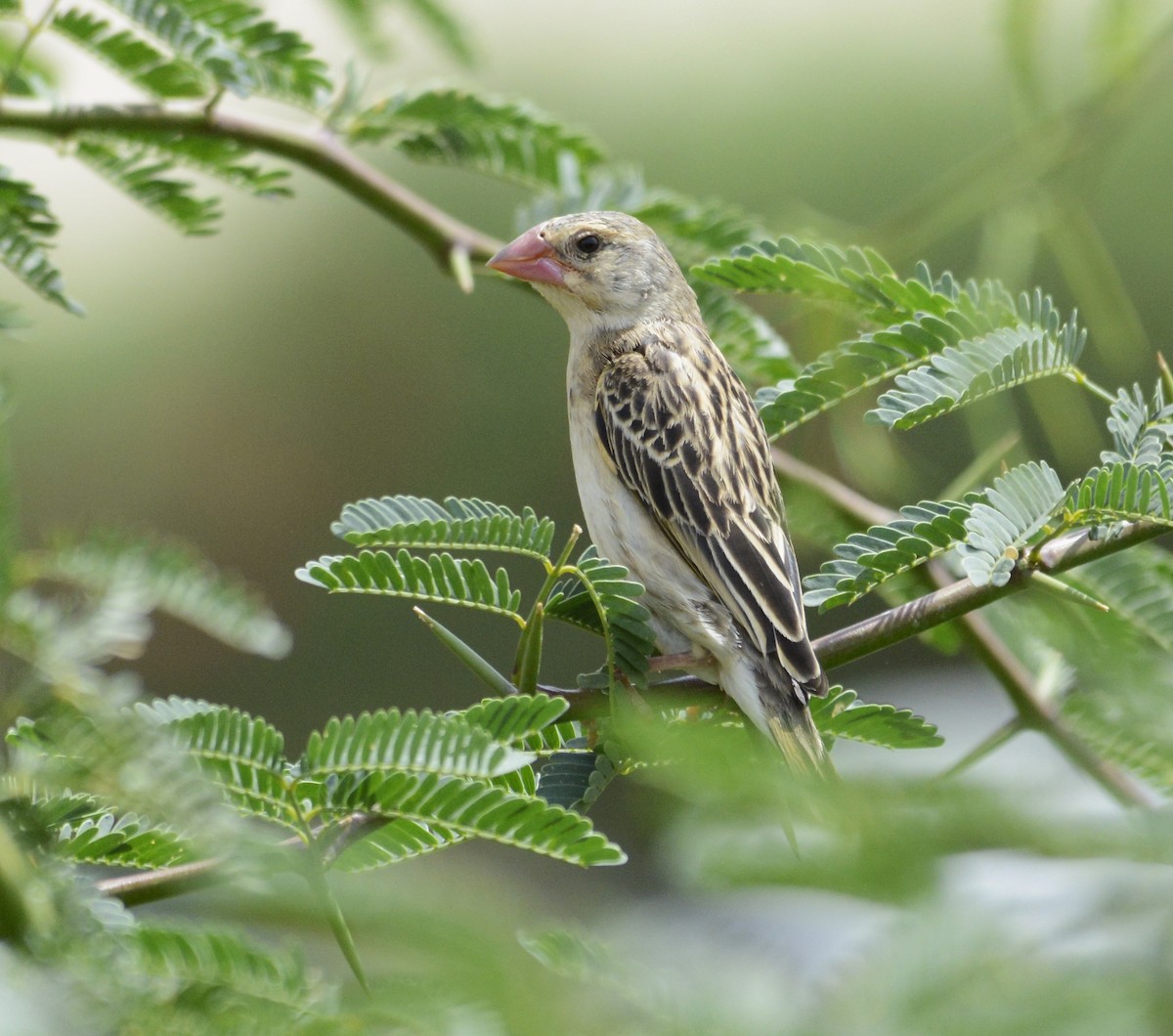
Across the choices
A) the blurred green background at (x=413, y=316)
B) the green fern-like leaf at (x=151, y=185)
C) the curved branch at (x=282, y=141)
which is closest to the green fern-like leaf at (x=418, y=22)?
the curved branch at (x=282, y=141)

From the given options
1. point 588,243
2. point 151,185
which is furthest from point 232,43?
point 588,243

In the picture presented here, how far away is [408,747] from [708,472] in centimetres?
187

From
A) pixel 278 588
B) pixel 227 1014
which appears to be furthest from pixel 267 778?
pixel 278 588

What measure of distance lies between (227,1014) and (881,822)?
497 mm

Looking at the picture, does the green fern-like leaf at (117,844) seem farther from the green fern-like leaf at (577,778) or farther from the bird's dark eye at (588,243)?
the bird's dark eye at (588,243)

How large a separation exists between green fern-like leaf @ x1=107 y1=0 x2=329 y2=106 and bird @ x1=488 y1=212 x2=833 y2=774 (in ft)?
2.30

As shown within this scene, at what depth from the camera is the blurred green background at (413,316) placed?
303 inches

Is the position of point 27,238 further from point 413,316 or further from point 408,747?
point 413,316

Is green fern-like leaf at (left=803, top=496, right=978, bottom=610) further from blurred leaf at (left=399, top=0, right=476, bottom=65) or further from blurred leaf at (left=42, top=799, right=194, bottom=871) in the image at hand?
blurred leaf at (left=399, top=0, right=476, bottom=65)

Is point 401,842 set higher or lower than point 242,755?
lower

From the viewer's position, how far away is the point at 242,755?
5.14 ft

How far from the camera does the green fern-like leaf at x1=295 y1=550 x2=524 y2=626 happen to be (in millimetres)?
1903

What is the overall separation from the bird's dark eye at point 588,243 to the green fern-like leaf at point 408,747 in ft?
8.50

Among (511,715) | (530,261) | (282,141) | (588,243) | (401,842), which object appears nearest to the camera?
(511,715)
